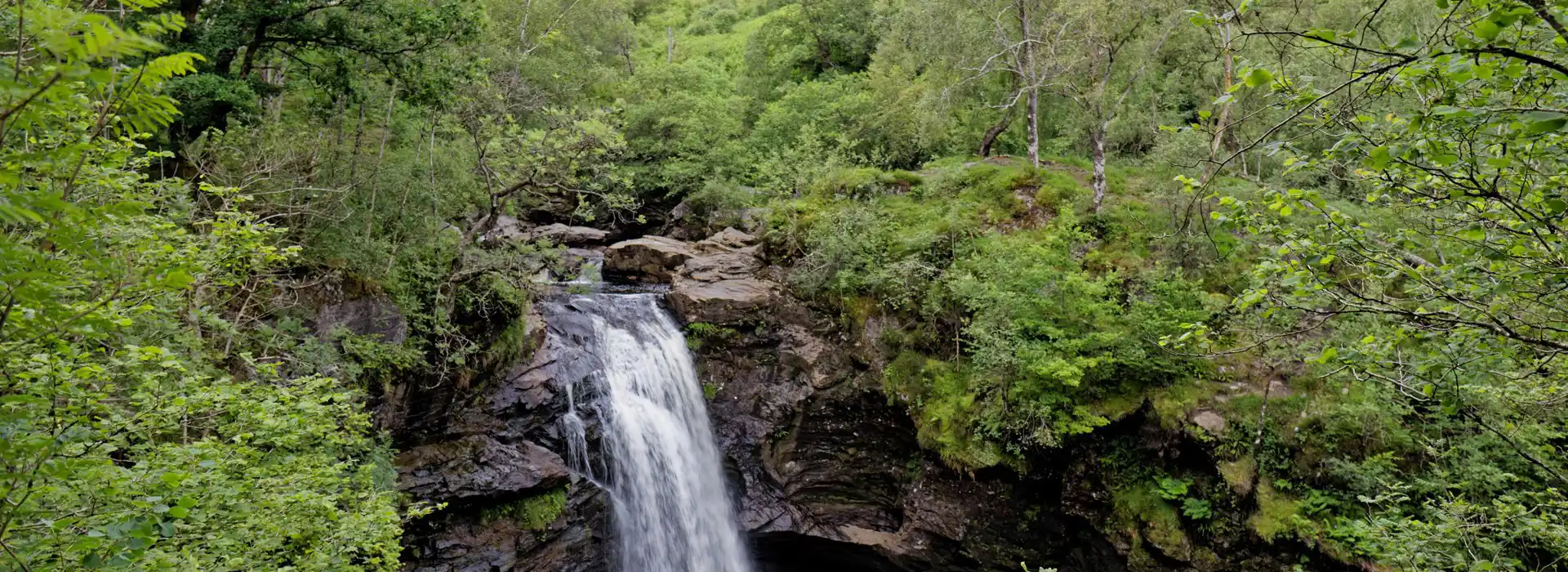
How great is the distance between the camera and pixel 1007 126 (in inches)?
773

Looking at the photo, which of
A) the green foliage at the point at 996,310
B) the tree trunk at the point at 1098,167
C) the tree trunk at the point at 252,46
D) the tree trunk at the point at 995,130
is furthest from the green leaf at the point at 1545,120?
the tree trunk at the point at 995,130

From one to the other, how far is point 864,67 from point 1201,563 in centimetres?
2291

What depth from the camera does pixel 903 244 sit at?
15156 millimetres

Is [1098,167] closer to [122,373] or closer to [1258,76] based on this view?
[1258,76]

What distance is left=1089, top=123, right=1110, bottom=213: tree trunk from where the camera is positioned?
582 inches

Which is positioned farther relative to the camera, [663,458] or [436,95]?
[663,458]

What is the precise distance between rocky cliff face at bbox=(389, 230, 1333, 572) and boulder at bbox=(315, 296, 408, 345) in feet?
5.49

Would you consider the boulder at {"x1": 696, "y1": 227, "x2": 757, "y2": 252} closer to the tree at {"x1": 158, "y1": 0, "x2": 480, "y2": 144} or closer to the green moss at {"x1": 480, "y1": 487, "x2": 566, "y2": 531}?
the green moss at {"x1": 480, "y1": 487, "x2": 566, "y2": 531}

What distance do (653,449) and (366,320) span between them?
5457mm

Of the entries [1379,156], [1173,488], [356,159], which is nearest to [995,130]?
[1173,488]

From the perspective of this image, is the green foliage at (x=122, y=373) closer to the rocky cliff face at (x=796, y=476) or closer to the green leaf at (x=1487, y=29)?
the rocky cliff face at (x=796, y=476)

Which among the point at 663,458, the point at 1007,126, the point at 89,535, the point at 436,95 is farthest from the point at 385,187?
the point at 1007,126

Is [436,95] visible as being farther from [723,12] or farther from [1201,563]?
[723,12]

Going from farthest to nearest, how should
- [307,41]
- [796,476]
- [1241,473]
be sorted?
[796,476] → [1241,473] → [307,41]
